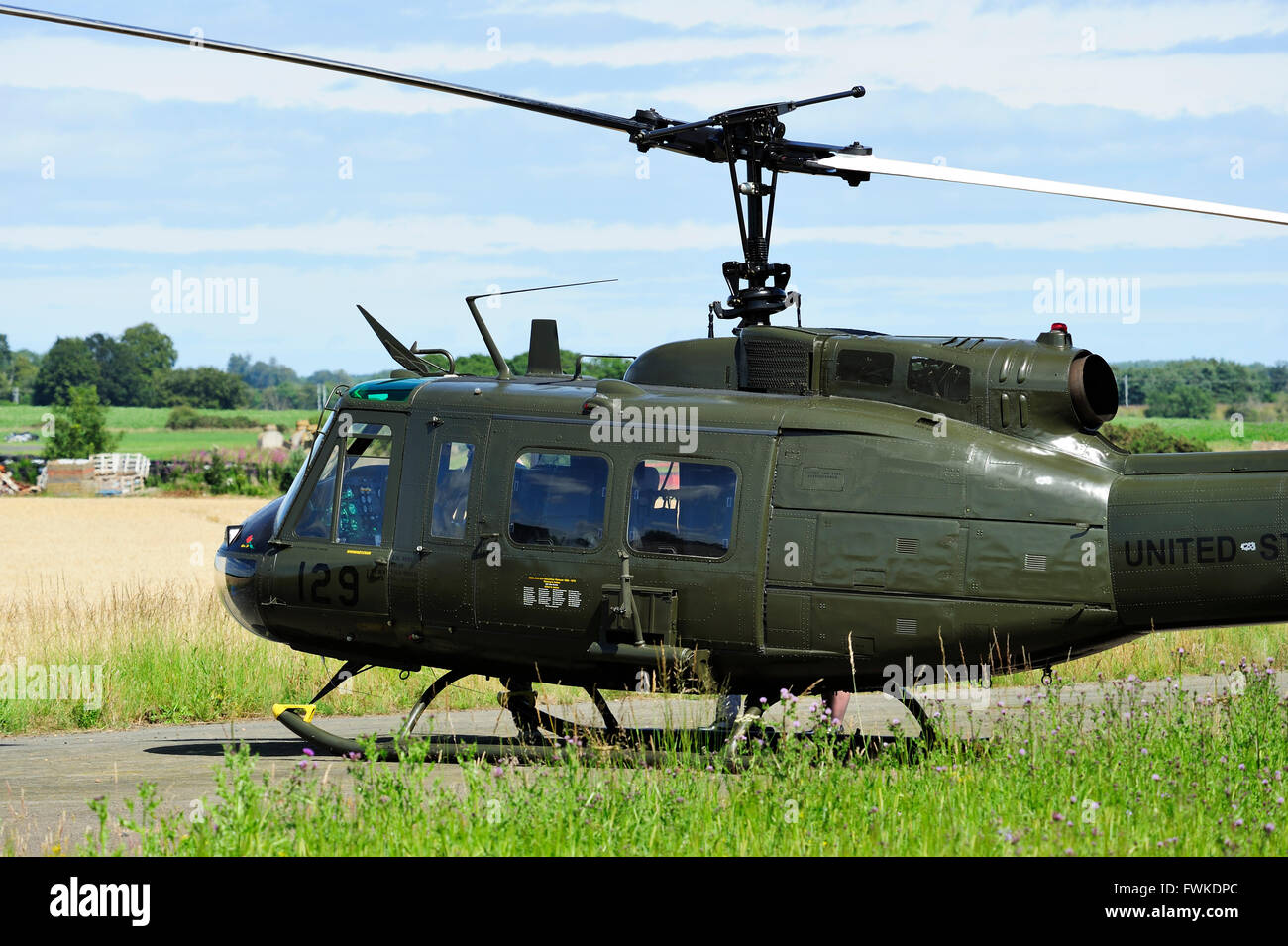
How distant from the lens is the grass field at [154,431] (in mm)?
111256

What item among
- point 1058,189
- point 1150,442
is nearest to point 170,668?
point 1058,189

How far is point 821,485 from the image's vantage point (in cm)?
952

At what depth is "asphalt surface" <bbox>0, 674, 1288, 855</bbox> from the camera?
871cm

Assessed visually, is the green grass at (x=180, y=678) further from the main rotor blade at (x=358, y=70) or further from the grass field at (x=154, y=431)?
the grass field at (x=154, y=431)

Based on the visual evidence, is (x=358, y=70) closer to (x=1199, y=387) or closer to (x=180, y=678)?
(x=180, y=678)

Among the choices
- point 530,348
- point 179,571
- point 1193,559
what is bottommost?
point 179,571

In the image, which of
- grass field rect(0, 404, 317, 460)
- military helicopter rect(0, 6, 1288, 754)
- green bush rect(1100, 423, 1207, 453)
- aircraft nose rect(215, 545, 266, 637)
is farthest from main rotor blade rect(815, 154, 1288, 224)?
grass field rect(0, 404, 317, 460)

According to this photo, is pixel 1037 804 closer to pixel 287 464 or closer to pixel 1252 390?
pixel 287 464

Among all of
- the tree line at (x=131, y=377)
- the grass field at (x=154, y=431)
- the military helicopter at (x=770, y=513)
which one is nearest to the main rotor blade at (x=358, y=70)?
the military helicopter at (x=770, y=513)

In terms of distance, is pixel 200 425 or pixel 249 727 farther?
pixel 200 425

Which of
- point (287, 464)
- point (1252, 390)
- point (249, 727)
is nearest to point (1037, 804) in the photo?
point (249, 727)

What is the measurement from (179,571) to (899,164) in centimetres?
2938

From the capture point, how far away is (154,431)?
140 metres

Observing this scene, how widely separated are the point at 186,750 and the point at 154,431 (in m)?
137
